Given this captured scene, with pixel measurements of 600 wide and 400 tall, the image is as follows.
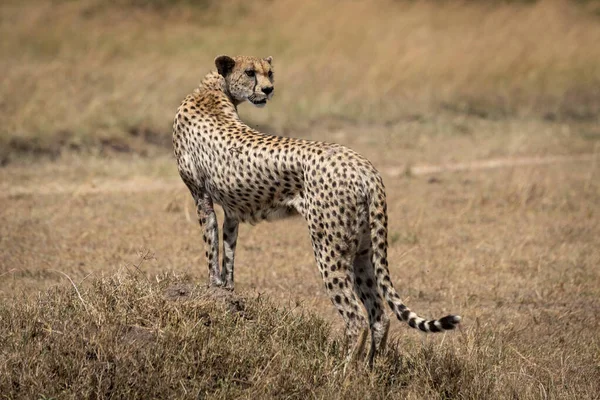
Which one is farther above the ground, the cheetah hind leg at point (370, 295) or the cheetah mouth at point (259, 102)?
the cheetah mouth at point (259, 102)

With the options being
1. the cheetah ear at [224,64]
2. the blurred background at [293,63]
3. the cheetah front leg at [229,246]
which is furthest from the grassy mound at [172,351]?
the blurred background at [293,63]

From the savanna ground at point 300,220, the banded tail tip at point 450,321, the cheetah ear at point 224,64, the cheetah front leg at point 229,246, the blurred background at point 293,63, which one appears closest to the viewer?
the banded tail tip at point 450,321

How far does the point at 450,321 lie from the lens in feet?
14.2

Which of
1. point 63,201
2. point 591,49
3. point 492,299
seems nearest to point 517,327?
point 492,299

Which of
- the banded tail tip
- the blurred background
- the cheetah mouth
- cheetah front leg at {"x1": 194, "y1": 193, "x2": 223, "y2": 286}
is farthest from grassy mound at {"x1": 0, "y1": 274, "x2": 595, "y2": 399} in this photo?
the blurred background

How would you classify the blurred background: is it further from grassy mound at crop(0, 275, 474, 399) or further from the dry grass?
grassy mound at crop(0, 275, 474, 399)

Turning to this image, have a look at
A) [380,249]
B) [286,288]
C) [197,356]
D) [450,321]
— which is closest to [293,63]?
[286,288]

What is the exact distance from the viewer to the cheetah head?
5648 mm

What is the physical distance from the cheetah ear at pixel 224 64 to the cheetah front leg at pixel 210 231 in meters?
0.72

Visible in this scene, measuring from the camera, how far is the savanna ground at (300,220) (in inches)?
182

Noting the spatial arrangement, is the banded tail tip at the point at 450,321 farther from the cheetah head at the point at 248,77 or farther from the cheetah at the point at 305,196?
the cheetah head at the point at 248,77

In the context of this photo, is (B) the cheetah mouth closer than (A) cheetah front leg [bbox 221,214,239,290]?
No

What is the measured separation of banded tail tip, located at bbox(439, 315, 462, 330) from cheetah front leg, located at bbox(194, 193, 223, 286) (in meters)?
1.50

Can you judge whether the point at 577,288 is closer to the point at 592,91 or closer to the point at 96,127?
the point at 96,127
